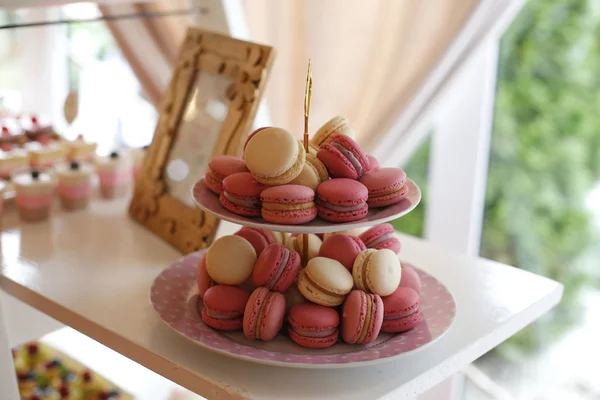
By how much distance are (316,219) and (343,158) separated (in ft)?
0.28

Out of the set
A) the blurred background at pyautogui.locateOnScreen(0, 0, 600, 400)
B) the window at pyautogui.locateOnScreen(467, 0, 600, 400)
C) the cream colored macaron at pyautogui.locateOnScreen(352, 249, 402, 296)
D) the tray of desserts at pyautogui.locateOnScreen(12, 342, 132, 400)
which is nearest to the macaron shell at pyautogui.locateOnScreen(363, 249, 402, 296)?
the cream colored macaron at pyautogui.locateOnScreen(352, 249, 402, 296)

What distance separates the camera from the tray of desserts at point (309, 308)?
827mm

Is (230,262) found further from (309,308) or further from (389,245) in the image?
(389,245)

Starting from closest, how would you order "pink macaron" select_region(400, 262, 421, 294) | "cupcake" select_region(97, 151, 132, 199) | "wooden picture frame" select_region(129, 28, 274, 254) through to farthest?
"pink macaron" select_region(400, 262, 421, 294) < "wooden picture frame" select_region(129, 28, 274, 254) < "cupcake" select_region(97, 151, 132, 199)

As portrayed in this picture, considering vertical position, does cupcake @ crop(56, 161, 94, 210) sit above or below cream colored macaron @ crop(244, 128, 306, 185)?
below

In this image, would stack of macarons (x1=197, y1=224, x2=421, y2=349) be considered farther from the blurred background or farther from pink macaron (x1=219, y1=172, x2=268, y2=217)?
the blurred background

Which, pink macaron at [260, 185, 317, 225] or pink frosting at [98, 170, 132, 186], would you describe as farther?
pink frosting at [98, 170, 132, 186]

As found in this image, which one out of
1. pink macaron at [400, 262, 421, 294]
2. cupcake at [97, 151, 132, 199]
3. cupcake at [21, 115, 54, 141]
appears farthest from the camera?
cupcake at [21, 115, 54, 141]

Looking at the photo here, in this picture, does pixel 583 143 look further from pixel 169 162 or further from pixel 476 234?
pixel 169 162

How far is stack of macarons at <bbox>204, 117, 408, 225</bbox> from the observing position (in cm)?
80

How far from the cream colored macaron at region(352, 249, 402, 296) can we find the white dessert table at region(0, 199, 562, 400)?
0.32ft

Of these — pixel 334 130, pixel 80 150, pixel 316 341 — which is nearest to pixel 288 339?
pixel 316 341

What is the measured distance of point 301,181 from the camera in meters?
0.85

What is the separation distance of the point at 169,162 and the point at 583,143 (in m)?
1.19
